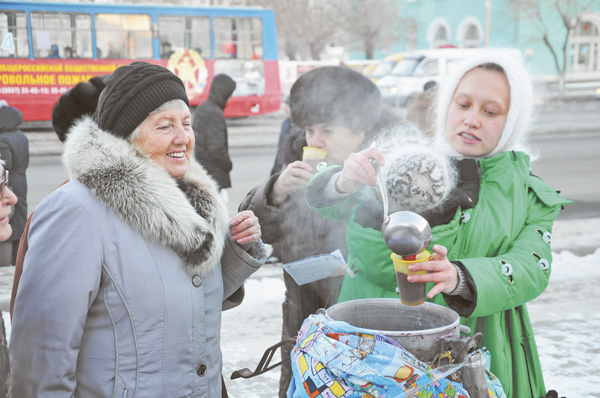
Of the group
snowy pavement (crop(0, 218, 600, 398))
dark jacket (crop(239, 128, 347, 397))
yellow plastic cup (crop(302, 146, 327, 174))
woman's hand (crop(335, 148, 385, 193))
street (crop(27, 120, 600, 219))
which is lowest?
snowy pavement (crop(0, 218, 600, 398))

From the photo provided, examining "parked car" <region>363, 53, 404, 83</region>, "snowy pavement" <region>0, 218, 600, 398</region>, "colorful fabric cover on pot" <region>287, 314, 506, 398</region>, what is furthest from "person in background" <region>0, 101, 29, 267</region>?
"parked car" <region>363, 53, 404, 83</region>

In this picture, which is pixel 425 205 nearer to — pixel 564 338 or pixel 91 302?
pixel 91 302

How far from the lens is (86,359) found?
6.11ft

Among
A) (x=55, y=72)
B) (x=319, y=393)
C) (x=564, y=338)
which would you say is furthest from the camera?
(x=55, y=72)

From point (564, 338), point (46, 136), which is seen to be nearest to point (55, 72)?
point (46, 136)

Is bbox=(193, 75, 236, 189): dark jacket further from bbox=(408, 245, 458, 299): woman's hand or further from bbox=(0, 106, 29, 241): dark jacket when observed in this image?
bbox=(408, 245, 458, 299): woman's hand

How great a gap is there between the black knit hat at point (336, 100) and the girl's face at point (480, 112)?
807mm

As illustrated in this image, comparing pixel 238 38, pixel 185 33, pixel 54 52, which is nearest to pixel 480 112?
pixel 54 52

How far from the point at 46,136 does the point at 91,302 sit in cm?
1655

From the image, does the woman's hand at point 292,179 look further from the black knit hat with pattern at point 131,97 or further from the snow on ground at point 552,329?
the snow on ground at point 552,329

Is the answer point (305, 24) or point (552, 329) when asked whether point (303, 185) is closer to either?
point (552, 329)

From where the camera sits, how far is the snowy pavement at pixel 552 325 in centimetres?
418

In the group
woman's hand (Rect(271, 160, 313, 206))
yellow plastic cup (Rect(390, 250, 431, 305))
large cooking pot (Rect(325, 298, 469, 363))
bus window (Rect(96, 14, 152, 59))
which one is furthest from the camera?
bus window (Rect(96, 14, 152, 59))

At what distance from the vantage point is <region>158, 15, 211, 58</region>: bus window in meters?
18.3
